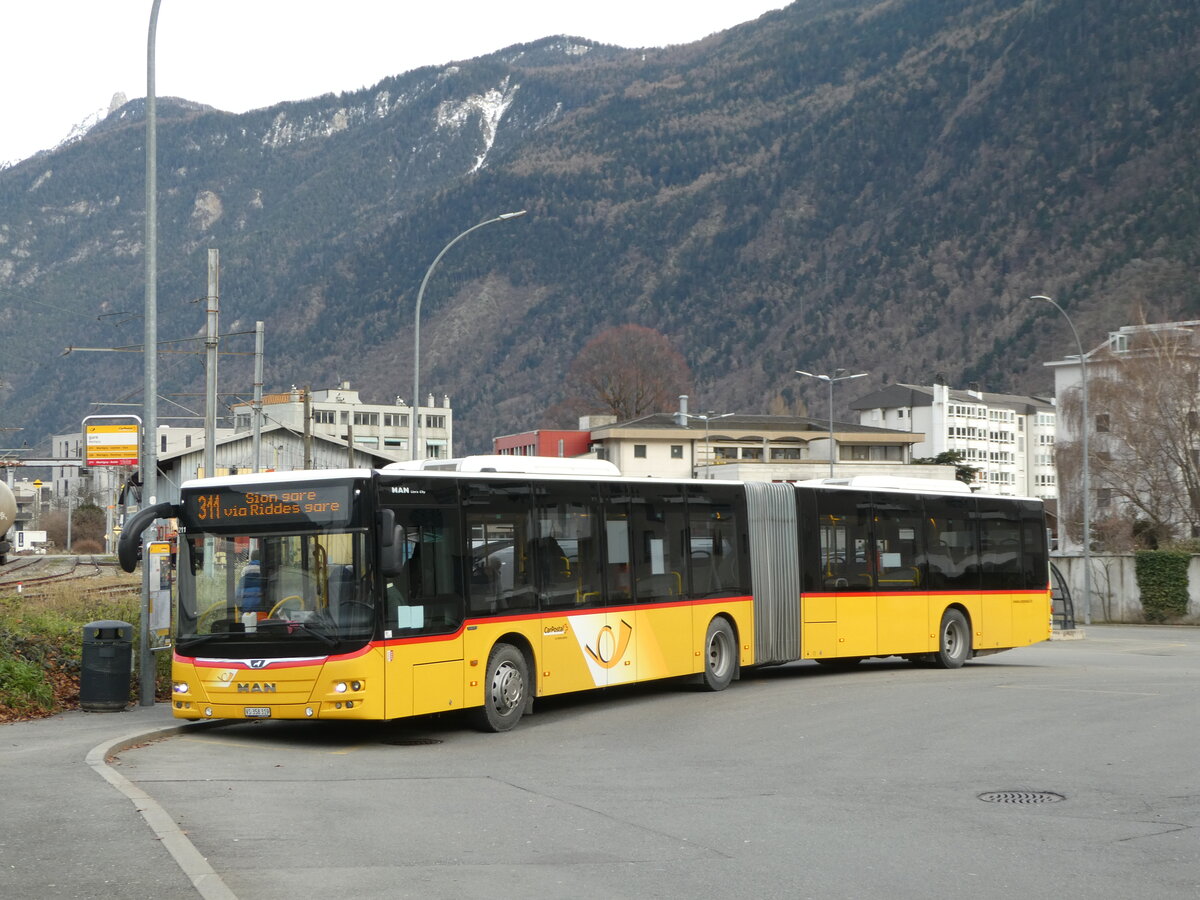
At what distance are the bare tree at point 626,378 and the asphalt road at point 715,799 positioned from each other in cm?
11552

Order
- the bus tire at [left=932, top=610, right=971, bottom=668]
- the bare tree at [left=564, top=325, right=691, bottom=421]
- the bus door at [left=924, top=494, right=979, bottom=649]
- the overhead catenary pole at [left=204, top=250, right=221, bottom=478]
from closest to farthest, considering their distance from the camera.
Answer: the bus door at [left=924, top=494, right=979, bottom=649], the bus tire at [left=932, top=610, right=971, bottom=668], the overhead catenary pole at [left=204, top=250, right=221, bottom=478], the bare tree at [left=564, top=325, right=691, bottom=421]

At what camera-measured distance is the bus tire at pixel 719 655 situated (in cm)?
2077

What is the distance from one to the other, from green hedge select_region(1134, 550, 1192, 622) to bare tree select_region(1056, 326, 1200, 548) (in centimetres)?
1139

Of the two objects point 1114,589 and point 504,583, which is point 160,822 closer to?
point 504,583

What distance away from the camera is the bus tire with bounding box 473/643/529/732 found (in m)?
16.5

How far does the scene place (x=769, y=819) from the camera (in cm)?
1113

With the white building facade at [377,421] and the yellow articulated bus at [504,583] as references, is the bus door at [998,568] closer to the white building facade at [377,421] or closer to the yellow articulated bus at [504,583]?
the yellow articulated bus at [504,583]

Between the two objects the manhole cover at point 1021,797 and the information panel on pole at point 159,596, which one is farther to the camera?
the information panel on pole at point 159,596

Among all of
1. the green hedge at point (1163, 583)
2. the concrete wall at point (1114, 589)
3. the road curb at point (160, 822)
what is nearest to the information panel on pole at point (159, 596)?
the road curb at point (160, 822)

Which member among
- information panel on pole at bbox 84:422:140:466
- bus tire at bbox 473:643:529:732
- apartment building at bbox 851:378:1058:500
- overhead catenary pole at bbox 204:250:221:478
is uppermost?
apartment building at bbox 851:378:1058:500

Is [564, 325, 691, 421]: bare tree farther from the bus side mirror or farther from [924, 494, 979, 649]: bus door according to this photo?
the bus side mirror

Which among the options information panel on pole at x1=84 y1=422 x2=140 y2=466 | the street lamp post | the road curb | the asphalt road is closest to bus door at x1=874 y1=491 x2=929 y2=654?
the asphalt road

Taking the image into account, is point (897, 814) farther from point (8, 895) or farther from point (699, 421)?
point (699, 421)

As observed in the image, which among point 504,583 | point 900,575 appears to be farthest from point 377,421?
point 504,583
